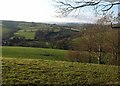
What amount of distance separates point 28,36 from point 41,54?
240 inches

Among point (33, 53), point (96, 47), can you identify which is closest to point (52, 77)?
point (33, 53)

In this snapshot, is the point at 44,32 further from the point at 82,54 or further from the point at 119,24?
the point at 119,24

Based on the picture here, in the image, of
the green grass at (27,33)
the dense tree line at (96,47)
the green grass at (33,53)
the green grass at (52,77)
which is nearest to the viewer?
the green grass at (52,77)

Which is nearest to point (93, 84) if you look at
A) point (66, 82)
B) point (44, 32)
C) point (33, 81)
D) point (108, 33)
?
point (66, 82)

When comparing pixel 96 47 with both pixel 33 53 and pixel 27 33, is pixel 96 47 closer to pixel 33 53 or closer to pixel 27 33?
pixel 33 53

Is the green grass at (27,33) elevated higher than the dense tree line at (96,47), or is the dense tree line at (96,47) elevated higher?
the green grass at (27,33)

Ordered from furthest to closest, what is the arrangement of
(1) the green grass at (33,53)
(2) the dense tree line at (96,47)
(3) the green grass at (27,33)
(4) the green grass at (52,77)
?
1. (3) the green grass at (27,33)
2. (2) the dense tree line at (96,47)
3. (1) the green grass at (33,53)
4. (4) the green grass at (52,77)

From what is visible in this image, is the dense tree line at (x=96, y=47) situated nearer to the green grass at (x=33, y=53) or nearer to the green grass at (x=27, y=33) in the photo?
the green grass at (x=33, y=53)

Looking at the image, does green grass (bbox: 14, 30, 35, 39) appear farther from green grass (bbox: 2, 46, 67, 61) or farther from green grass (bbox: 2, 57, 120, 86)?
green grass (bbox: 2, 57, 120, 86)

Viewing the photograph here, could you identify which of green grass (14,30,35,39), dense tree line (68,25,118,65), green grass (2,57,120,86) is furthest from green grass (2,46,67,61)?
green grass (2,57,120,86)

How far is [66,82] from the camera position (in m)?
12.4

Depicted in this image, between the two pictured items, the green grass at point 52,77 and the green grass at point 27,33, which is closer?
the green grass at point 52,77

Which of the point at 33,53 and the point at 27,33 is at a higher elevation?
the point at 27,33

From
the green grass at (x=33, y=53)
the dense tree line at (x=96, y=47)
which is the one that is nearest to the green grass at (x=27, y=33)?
the green grass at (x=33, y=53)
